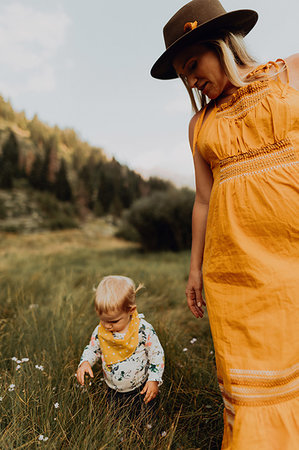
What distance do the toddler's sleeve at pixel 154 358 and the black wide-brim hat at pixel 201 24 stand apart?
1.39 meters

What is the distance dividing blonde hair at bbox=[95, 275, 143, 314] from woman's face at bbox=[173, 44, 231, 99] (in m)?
0.98

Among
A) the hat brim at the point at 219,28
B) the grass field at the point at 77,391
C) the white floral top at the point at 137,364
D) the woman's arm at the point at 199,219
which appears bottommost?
the grass field at the point at 77,391

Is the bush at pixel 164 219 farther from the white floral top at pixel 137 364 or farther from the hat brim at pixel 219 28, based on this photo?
the hat brim at pixel 219 28

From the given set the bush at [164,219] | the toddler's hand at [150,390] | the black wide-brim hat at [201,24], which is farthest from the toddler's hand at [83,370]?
the bush at [164,219]

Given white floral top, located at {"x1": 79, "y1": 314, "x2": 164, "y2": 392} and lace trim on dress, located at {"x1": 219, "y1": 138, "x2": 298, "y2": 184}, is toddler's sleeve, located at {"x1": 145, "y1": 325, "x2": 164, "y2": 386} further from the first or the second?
lace trim on dress, located at {"x1": 219, "y1": 138, "x2": 298, "y2": 184}

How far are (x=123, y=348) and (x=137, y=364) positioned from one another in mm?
116

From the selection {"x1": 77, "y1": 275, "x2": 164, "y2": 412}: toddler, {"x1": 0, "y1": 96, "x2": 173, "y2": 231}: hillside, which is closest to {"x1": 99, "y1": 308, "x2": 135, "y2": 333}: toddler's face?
{"x1": 77, "y1": 275, "x2": 164, "y2": 412}: toddler

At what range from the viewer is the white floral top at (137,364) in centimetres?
168

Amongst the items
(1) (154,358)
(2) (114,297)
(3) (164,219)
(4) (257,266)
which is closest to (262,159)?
(4) (257,266)

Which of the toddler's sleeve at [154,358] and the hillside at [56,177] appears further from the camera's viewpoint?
the hillside at [56,177]

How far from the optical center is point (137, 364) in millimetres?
1699

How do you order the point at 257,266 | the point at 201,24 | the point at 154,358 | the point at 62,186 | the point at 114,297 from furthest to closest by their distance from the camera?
1. the point at 62,186
2. the point at 154,358
3. the point at 114,297
4. the point at 201,24
5. the point at 257,266

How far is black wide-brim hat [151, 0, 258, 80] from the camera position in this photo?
1368mm

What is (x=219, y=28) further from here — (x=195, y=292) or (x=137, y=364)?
(x=137, y=364)
